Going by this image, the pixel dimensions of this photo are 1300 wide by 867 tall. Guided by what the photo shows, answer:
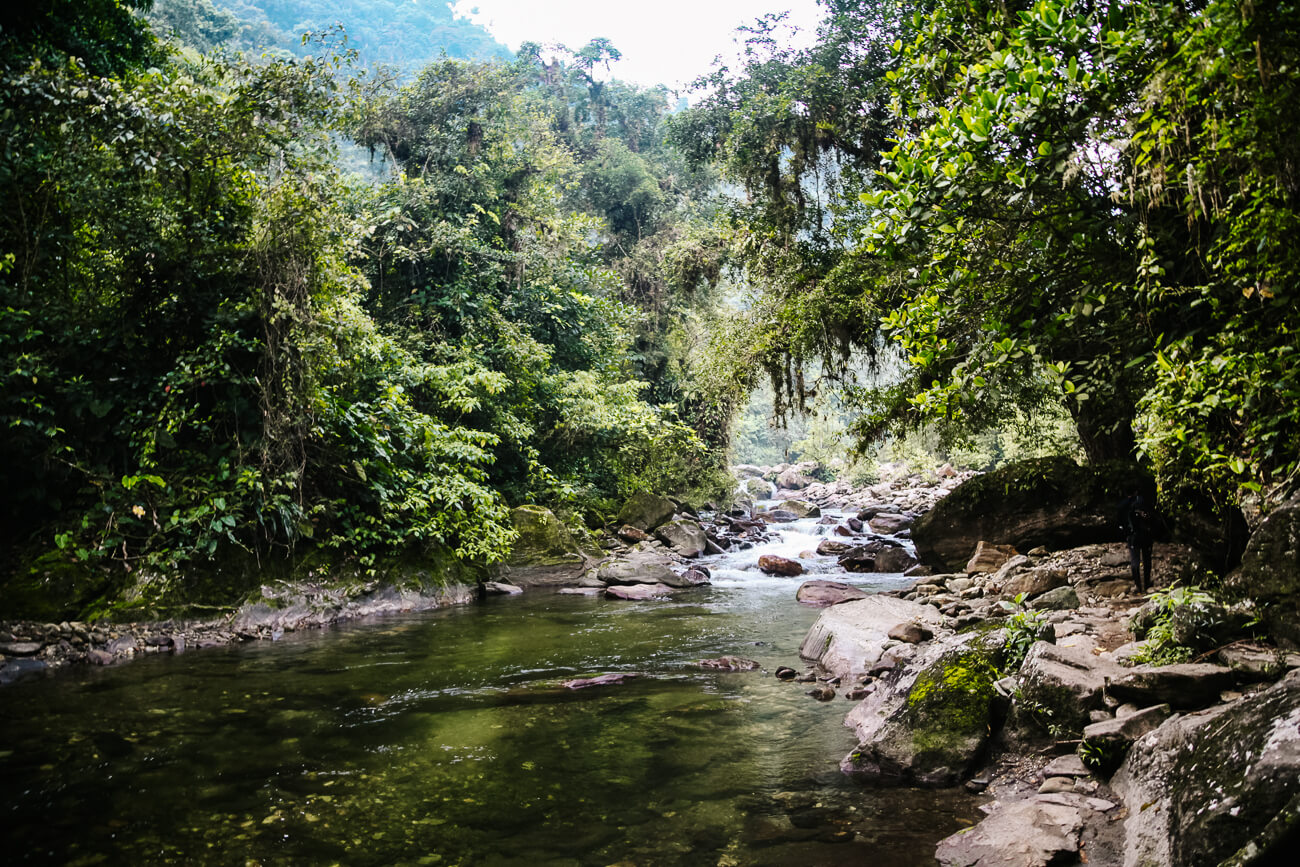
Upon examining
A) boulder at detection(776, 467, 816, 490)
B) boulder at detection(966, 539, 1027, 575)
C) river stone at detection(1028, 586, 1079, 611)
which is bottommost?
boulder at detection(776, 467, 816, 490)

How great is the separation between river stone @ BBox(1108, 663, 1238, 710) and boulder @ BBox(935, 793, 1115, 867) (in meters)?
0.80

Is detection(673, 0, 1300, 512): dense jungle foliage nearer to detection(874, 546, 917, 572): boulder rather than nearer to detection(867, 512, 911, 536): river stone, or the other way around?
detection(874, 546, 917, 572): boulder

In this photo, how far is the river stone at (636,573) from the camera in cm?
1509

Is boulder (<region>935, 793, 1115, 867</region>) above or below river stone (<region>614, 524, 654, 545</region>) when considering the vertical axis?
above

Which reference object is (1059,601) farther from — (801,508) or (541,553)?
(801,508)

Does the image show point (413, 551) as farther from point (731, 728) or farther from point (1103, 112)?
point (1103, 112)

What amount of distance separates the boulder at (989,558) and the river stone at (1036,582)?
7.37ft

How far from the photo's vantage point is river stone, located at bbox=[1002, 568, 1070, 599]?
8.92 meters

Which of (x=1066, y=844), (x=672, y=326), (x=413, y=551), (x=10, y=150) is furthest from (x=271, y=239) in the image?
(x=672, y=326)

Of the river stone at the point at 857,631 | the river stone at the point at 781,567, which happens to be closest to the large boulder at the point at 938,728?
the river stone at the point at 857,631

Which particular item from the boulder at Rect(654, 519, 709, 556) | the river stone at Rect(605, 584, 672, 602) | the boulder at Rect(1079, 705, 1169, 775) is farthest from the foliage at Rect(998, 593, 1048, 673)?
the boulder at Rect(654, 519, 709, 556)

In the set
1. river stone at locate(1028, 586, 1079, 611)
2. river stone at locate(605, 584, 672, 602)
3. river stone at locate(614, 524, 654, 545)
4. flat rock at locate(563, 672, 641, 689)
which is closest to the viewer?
river stone at locate(1028, 586, 1079, 611)

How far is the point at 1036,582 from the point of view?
9078 millimetres

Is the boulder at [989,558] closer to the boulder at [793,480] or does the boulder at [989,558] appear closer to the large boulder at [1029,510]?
the large boulder at [1029,510]
